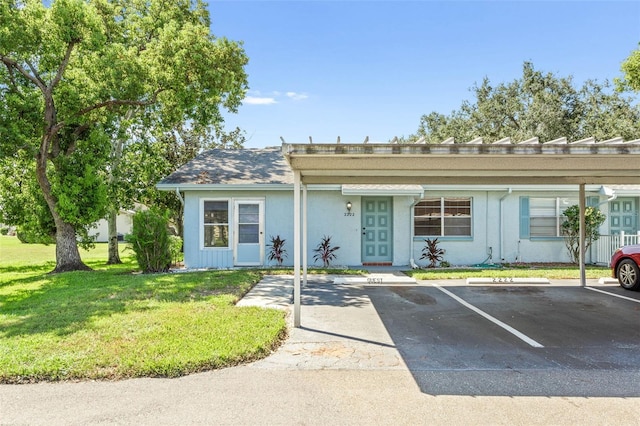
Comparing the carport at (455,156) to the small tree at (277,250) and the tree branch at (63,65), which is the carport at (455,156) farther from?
the tree branch at (63,65)

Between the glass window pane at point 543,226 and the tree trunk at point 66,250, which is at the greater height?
the glass window pane at point 543,226

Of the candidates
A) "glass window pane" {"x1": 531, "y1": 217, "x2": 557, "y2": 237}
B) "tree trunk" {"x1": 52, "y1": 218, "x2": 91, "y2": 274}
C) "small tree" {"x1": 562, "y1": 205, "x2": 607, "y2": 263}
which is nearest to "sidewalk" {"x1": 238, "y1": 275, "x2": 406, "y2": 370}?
"tree trunk" {"x1": 52, "y1": 218, "x2": 91, "y2": 274}

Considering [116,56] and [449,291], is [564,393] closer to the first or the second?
[449,291]

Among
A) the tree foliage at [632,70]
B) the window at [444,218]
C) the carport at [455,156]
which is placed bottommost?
the window at [444,218]

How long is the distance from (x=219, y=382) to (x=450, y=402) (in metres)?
2.26

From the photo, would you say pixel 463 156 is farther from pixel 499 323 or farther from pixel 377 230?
pixel 377 230

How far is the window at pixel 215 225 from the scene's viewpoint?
12.3m

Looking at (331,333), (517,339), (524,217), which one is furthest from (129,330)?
(524,217)

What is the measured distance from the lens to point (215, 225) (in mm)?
12297

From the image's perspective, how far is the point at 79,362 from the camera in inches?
164

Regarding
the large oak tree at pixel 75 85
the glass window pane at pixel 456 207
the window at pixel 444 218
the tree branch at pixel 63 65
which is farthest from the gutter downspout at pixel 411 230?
the tree branch at pixel 63 65

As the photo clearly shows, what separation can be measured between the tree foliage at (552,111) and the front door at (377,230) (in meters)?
21.9

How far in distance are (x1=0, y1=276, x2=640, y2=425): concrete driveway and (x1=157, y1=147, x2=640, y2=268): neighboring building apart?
632cm

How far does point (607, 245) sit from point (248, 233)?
12.0 meters
